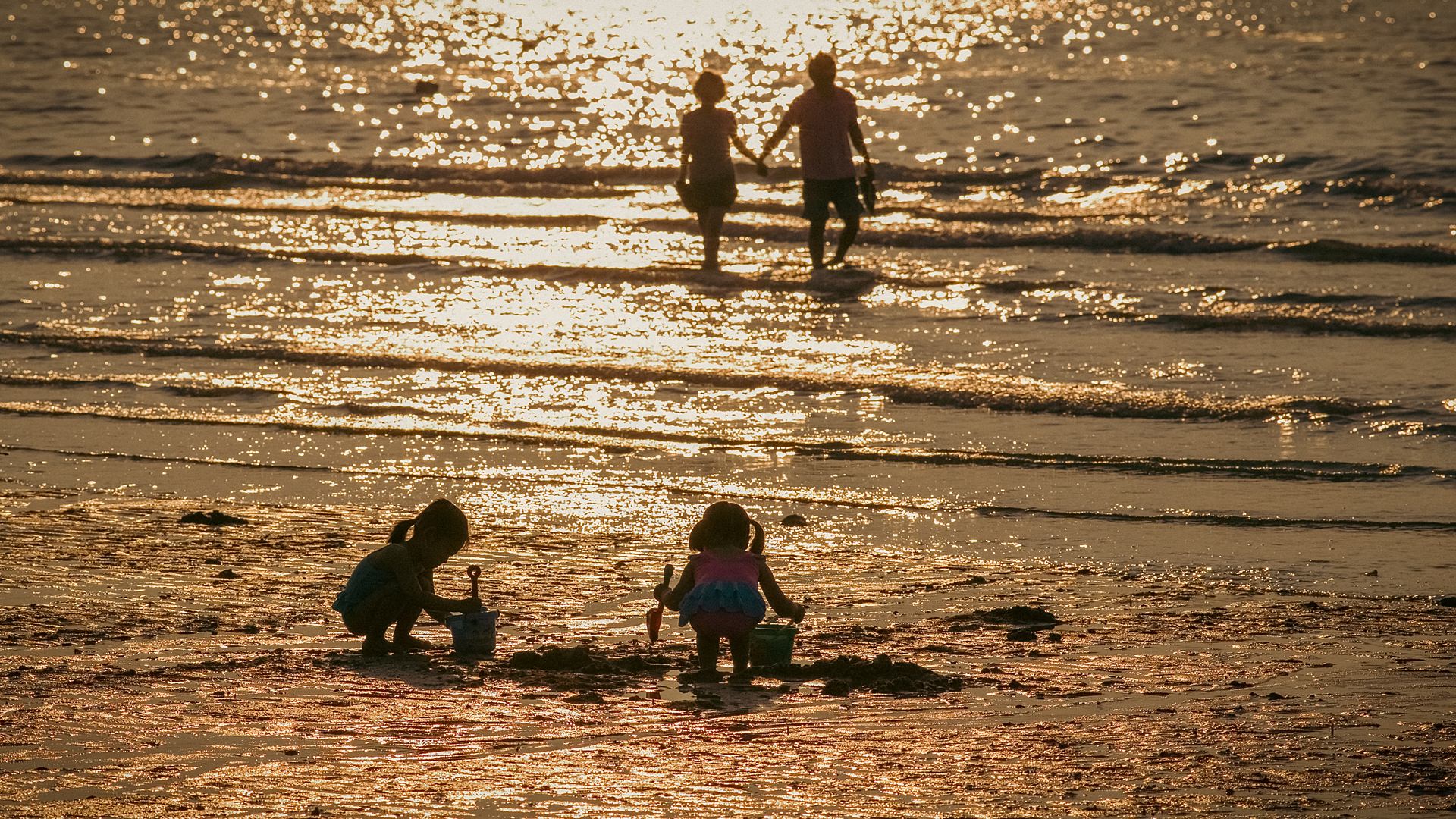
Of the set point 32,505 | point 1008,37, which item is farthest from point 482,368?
point 1008,37

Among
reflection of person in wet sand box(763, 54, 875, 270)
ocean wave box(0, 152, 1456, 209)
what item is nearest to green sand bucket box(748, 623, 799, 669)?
reflection of person in wet sand box(763, 54, 875, 270)

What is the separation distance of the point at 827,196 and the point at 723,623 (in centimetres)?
1027

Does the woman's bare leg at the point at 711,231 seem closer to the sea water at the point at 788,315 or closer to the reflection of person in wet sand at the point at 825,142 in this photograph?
the sea water at the point at 788,315

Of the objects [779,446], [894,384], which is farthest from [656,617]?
[894,384]

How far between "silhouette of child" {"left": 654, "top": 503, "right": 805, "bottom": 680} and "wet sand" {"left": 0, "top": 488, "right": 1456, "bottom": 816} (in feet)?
Answer: 0.64

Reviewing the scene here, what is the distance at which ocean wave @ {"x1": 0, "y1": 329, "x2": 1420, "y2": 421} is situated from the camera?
11.8m

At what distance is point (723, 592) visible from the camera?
6824 millimetres

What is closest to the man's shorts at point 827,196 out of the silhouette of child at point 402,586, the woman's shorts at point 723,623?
the silhouette of child at point 402,586

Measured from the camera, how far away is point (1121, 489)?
10.0 meters

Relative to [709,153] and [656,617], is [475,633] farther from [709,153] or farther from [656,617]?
[709,153]

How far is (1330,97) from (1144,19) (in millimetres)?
14782

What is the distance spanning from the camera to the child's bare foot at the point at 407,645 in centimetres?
724

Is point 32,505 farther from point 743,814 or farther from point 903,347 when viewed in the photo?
point 903,347

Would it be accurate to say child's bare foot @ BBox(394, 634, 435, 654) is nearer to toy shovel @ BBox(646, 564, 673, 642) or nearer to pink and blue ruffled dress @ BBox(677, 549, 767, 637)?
toy shovel @ BBox(646, 564, 673, 642)
